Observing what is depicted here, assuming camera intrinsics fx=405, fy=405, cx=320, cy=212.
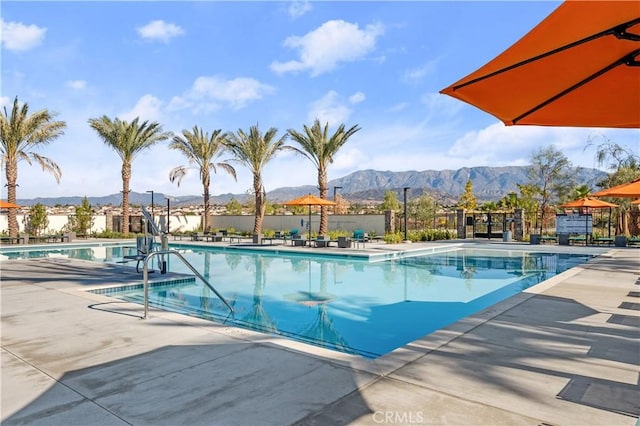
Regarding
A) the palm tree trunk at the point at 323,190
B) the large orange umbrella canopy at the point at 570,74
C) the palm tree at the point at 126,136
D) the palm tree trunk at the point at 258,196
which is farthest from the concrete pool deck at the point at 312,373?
the palm tree at the point at 126,136

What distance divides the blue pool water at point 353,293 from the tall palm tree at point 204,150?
42.8 feet

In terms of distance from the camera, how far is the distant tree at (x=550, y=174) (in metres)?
26.8

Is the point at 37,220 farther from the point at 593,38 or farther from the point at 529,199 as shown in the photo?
the point at 529,199

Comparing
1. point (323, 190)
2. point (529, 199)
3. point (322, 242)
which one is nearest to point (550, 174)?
point (529, 199)

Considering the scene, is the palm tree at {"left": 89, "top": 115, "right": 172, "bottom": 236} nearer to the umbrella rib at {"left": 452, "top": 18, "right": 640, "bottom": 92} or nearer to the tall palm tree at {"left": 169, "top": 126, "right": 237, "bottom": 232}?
the tall palm tree at {"left": 169, "top": 126, "right": 237, "bottom": 232}

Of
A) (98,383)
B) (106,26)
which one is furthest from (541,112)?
(106,26)

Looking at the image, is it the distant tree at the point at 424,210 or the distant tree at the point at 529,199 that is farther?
the distant tree at the point at 424,210

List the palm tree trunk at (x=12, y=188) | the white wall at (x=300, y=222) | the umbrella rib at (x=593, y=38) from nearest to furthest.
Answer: the umbrella rib at (x=593, y=38) < the palm tree trunk at (x=12, y=188) < the white wall at (x=300, y=222)

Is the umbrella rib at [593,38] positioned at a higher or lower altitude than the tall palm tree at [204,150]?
lower

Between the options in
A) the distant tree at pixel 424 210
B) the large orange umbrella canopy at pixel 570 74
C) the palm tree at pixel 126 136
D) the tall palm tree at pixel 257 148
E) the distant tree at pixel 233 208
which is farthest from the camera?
the distant tree at pixel 233 208

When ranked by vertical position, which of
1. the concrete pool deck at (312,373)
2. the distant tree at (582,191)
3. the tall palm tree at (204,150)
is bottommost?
the concrete pool deck at (312,373)

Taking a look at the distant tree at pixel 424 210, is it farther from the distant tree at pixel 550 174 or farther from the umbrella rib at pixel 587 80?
the umbrella rib at pixel 587 80

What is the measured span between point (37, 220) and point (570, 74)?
29.3m

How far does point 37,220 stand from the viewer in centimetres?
2505
